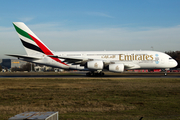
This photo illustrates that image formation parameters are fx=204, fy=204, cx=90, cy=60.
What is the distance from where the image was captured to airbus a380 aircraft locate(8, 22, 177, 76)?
34.3m

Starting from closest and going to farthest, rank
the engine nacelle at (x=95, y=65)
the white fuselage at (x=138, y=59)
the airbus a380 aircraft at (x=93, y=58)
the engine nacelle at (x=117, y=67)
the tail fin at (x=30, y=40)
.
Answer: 1. the engine nacelle at (x=117, y=67)
2. the engine nacelle at (x=95, y=65)
3. the airbus a380 aircraft at (x=93, y=58)
4. the white fuselage at (x=138, y=59)
5. the tail fin at (x=30, y=40)

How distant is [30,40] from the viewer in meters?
36.7

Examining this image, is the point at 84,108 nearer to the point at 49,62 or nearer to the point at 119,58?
the point at 119,58

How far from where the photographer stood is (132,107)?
9.87 meters

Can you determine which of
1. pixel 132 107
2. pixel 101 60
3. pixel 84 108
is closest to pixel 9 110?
pixel 84 108

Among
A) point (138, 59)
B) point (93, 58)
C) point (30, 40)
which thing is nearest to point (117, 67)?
point (138, 59)

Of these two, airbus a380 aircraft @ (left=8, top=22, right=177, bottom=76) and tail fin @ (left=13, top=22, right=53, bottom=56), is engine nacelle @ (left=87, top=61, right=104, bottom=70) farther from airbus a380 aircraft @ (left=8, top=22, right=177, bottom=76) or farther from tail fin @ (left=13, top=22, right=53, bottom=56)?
tail fin @ (left=13, top=22, right=53, bottom=56)

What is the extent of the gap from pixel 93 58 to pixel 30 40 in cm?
1178

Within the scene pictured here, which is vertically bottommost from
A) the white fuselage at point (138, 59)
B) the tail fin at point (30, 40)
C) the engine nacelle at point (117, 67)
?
the engine nacelle at point (117, 67)

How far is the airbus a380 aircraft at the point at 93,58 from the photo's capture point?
112ft

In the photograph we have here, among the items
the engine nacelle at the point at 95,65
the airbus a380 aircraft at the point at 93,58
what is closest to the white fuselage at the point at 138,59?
the airbus a380 aircraft at the point at 93,58

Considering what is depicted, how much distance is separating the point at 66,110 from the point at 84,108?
0.90m

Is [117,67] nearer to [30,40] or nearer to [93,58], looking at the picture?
[93,58]

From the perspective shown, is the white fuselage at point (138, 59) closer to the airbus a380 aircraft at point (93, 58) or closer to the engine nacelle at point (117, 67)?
the airbus a380 aircraft at point (93, 58)
